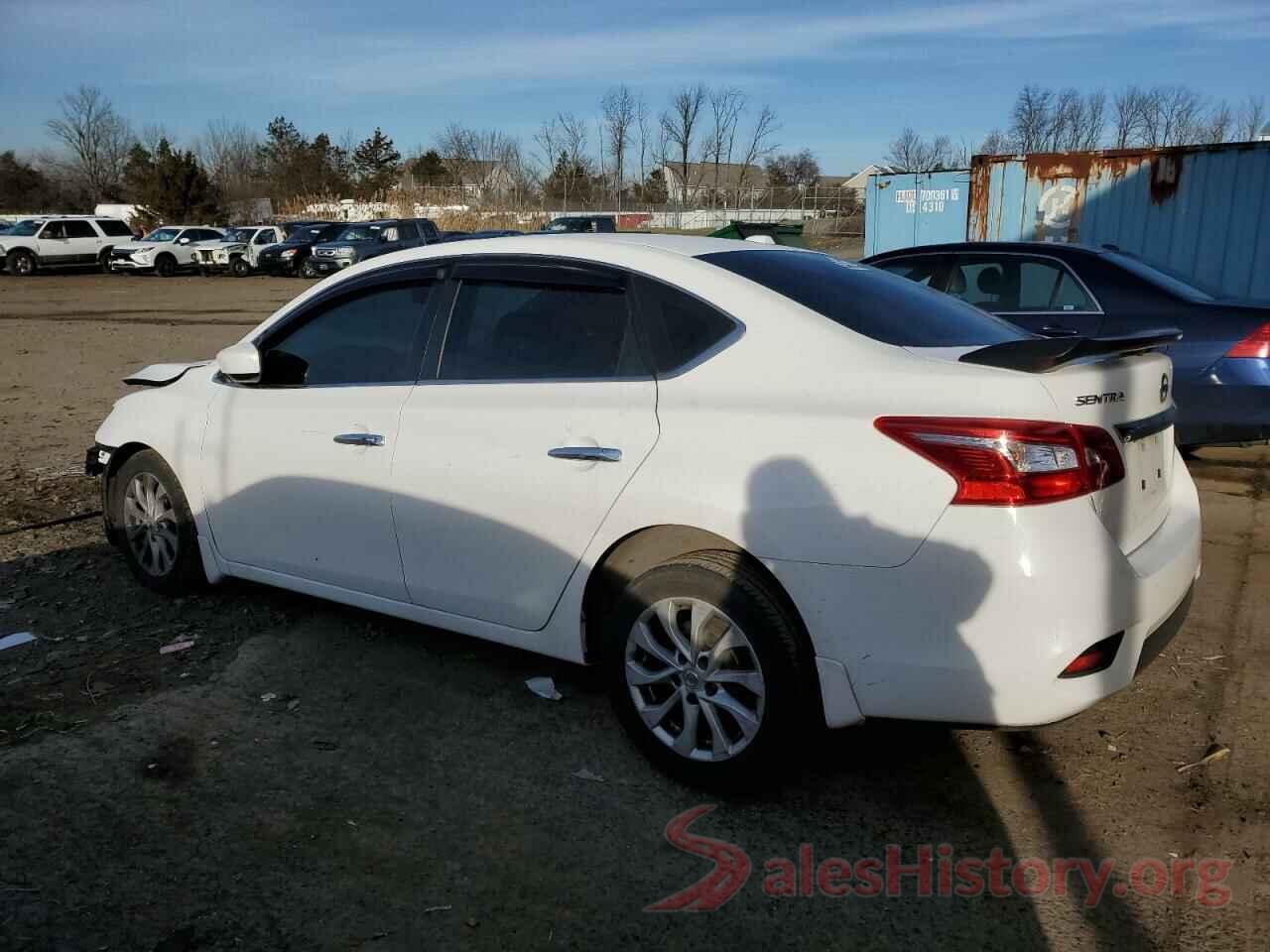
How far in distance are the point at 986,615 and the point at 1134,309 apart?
16.0 feet

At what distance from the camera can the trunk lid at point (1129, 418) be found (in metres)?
2.82

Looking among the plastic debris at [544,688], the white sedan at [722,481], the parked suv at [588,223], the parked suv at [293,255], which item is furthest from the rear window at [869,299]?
the parked suv at [293,255]

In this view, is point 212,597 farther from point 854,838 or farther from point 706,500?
point 854,838

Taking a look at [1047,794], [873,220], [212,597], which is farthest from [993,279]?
[873,220]

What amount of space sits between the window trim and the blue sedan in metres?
3.20

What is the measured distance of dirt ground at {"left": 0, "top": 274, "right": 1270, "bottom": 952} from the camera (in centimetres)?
270

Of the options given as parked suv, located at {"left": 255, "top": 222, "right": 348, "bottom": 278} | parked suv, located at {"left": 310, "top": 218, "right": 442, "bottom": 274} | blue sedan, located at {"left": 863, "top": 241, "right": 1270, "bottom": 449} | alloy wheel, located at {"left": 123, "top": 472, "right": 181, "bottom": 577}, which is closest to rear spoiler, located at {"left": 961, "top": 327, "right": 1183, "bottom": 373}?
blue sedan, located at {"left": 863, "top": 241, "right": 1270, "bottom": 449}

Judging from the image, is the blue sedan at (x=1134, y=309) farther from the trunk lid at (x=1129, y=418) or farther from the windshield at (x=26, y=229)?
the windshield at (x=26, y=229)

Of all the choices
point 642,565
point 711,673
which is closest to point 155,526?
point 642,565

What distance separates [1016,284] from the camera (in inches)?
287

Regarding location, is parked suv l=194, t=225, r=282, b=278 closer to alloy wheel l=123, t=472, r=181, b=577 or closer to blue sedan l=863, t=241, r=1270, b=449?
blue sedan l=863, t=241, r=1270, b=449

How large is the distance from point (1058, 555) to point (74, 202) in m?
84.2

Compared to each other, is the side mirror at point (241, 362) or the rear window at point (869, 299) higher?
the rear window at point (869, 299)

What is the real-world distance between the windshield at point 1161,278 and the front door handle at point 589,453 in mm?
5012
